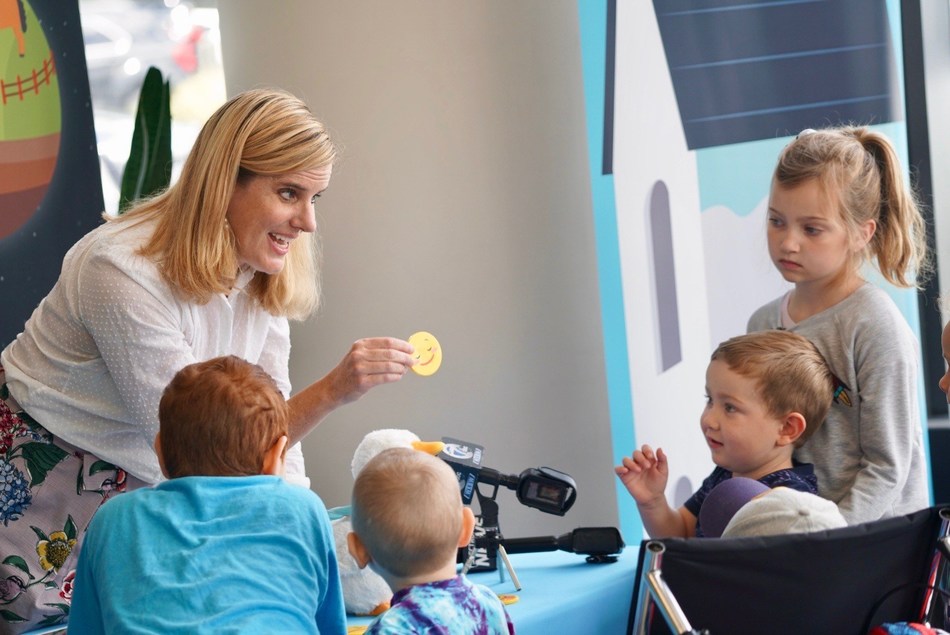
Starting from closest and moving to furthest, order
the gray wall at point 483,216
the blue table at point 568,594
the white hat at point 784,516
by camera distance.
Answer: the white hat at point 784,516, the blue table at point 568,594, the gray wall at point 483,216

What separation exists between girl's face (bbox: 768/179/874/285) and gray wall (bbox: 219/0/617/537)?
1.35 m

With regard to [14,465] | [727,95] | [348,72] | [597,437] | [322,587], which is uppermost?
[348,72]

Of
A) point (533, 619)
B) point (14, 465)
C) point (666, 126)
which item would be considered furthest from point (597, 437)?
point (14, 465)

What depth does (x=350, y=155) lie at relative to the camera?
3559mm

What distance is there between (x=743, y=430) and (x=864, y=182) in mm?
626

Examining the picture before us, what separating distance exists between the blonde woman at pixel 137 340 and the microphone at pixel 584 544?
465 mm

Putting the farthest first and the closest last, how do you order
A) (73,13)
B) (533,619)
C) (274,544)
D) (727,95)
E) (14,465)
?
1. (73,13)
2. (727,95)
3. (14,465)
4. (533,619)
5. (274,544)

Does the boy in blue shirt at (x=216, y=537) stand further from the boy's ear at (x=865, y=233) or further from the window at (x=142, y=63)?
the window at (x=142, y=63)

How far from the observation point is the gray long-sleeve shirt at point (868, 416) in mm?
2037

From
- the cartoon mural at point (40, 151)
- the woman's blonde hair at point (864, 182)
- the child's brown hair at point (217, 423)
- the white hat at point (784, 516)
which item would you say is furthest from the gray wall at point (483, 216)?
the child's brown hair at point (217, 423)

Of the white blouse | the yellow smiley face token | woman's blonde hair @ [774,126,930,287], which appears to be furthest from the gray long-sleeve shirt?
the white blouse

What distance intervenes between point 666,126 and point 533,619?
1.84m

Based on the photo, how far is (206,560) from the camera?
1461 mm

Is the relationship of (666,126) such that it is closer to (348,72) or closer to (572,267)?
(572,267)
